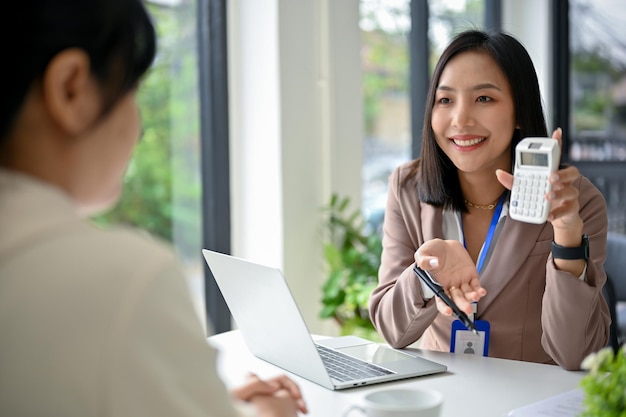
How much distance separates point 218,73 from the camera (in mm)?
2951

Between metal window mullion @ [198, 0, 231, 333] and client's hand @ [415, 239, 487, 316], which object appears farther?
metal window mullion @ [198, 0, 231, 333]

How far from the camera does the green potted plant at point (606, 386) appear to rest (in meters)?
0.87

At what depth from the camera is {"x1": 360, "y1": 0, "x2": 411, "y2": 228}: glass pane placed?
11.8 ft

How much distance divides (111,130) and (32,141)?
0.08 meters

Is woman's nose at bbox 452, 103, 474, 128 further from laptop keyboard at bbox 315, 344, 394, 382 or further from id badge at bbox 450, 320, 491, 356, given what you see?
laptop keyboard at bbox 315, 344, 394, 382

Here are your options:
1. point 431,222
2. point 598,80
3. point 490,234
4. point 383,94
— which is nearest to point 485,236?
point 490,234

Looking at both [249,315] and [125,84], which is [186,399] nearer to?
[125,84]

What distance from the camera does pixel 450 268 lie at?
1.67 m

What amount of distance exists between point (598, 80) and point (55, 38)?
4161 millimetres

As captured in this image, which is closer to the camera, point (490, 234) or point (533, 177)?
point (533, 177)

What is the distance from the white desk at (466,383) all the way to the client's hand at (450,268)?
14 cm

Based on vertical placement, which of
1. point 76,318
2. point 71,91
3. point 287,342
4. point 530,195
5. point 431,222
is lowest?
point 287,342

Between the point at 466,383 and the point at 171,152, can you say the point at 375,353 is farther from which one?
the point at 171,152

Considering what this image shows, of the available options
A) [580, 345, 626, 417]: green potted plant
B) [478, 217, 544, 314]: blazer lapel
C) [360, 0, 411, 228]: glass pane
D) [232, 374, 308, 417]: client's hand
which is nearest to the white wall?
[360, 0, 411, 228]: glass pane
